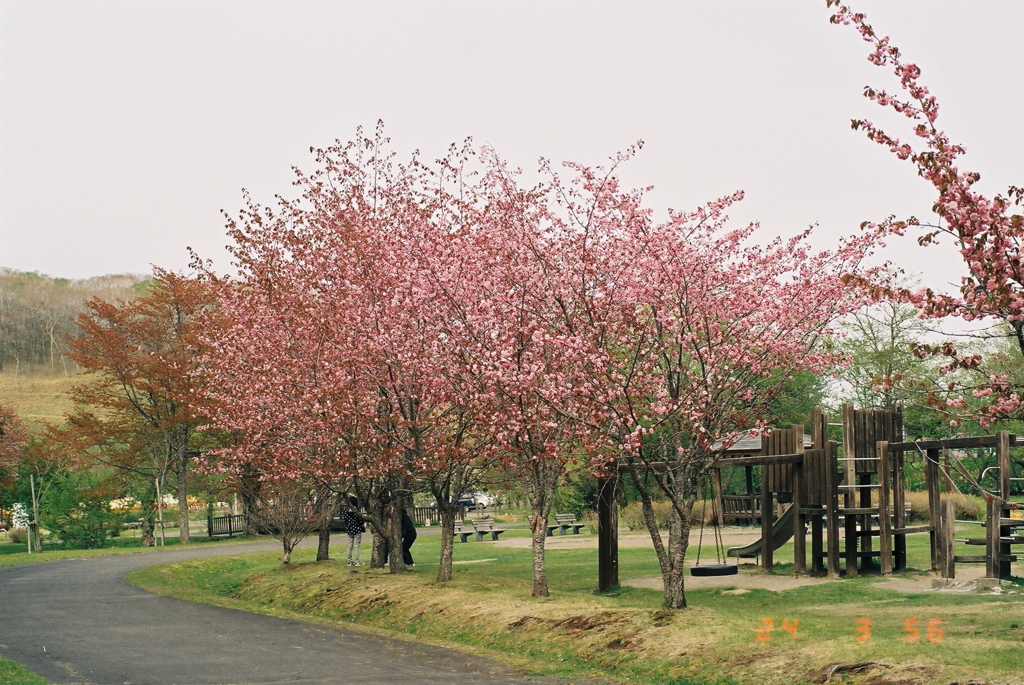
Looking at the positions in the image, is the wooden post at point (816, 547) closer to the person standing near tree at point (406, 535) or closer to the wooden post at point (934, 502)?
the wooden post at point (934, 502)

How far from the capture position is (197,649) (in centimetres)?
1583

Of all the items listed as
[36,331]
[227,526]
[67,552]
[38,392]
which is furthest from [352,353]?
[36,331]

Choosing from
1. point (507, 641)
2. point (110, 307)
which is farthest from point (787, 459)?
point (110, 307)

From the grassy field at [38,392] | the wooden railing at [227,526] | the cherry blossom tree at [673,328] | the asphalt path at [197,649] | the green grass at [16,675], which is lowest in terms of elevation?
the wooden railing at [227,526]

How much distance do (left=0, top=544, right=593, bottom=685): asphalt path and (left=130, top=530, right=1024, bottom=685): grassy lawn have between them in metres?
1.16

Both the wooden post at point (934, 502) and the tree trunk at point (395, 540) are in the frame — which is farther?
the tree trunk at point (395, 540)

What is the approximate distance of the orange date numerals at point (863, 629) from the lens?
12.8 metres

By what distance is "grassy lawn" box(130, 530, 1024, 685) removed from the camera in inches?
468

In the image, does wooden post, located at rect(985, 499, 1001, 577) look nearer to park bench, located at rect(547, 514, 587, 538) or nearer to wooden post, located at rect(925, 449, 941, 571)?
wooden post, located at rect(925, 449, 941, 571)

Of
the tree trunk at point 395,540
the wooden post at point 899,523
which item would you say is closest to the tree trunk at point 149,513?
the tree trunk at point 395,540

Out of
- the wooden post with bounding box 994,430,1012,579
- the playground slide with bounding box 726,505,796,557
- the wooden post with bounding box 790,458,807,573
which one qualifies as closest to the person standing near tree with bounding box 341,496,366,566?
the playground slide with bounding box 726,505,796,557

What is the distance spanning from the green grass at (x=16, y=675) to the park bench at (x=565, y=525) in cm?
2793

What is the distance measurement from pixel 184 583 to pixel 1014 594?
2076cm

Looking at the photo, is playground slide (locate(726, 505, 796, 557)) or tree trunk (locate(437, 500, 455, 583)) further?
playground slide (locate(726, 505, 796, 557))
